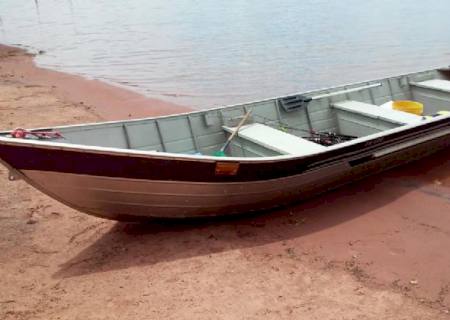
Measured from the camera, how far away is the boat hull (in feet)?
17.0

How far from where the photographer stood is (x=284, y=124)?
7809 millimetres

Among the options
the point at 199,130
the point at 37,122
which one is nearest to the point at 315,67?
the point at 37,122

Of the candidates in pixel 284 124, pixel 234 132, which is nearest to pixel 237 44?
pixel 284 124

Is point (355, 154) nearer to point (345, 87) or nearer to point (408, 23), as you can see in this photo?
point (345, 87)

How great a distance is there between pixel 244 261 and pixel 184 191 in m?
1.07

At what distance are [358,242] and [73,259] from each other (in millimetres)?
3475

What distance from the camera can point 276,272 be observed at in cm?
536

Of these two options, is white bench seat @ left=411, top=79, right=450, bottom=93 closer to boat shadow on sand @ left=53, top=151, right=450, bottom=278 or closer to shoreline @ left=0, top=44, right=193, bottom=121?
boat shadow on sand @ left=53, top=151, right=450, bottom=278

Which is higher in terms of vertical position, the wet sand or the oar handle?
the oar handle

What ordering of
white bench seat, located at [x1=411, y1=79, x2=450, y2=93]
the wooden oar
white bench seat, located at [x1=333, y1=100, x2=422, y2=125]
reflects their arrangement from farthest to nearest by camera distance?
white bench seat, located at [x1=411, y1=79, x2=450, y2=93]
white bench seat, located at [x1=333, y1=100, x2=422, y2=125]
the wooden oar

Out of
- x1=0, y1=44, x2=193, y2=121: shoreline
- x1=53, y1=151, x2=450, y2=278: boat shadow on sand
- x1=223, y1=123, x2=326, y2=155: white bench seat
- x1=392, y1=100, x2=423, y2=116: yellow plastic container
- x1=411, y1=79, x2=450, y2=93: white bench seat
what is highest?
x1=0, y1=44, x2=193, y2=121: shoreline

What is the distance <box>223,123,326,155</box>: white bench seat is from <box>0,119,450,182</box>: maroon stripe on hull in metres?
0.24

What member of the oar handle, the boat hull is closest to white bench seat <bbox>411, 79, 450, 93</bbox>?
the boat hull

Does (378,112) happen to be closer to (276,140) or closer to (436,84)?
(276,140)
